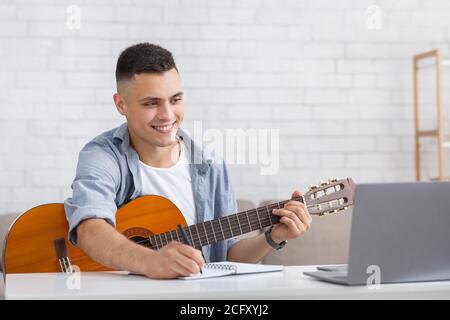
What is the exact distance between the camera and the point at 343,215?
134 inches

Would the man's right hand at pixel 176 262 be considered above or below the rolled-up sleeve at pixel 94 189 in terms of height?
below

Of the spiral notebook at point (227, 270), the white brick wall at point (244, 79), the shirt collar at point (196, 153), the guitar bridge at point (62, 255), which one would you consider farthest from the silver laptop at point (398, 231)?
the white brick wall at point (244, 79)

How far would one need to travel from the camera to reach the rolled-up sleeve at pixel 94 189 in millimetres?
2021

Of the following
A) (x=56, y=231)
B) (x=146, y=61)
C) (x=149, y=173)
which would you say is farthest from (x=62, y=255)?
(x=146, y=61)

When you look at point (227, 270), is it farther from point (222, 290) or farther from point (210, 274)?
point (222, 290)

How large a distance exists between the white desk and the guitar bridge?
499mm

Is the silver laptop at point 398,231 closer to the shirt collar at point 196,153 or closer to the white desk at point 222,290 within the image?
the white desk at point 222,290

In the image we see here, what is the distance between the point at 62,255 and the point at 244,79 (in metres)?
2.15

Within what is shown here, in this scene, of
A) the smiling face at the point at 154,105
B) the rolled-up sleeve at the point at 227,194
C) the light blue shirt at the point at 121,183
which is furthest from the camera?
the rolled-up sleeve at the point at 227,194

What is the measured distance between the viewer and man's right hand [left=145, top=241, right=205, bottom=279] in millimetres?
1675

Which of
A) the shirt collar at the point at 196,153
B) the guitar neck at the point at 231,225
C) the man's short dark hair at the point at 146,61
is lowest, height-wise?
the guitar neck at the point at 231,225

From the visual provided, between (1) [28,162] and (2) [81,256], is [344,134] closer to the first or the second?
(1) [28,162]

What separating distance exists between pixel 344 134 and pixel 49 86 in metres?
1.59

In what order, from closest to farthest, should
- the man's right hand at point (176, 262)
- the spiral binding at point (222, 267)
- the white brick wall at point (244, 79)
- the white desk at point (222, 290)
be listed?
the white desk at point (222, 290) < the man's right hand at point (176, 262) < the spiral binding at point (222, 267) < the white brick wall at point (244, 79)
